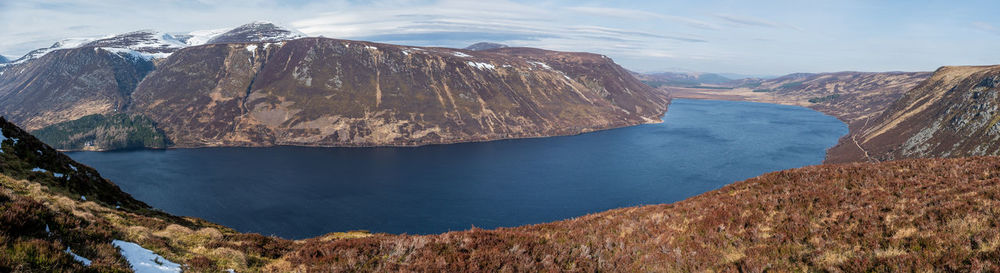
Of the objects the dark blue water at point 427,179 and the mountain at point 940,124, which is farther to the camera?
the mountain at point 940,124

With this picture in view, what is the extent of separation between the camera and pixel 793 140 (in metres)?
189

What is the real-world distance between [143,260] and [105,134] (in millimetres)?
236793

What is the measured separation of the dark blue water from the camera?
92000mm

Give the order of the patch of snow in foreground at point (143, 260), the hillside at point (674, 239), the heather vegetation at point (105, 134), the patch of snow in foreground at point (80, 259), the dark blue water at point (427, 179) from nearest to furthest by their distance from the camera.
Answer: the patch of snow in foreground at point (80, 259) < the hillside at point (674, 239) < the patch of snow in foreground at point (143, 260) < the dark blue water at point (427, 179) < the heather vegetation at point (105, 134)

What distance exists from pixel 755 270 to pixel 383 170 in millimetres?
133864

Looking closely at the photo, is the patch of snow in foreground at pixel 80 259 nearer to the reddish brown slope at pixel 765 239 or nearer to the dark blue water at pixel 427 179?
the reddish brown slope at pixel 765 239

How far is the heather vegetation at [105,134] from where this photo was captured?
17488 cm

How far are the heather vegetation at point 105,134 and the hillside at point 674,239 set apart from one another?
20568 centimetres

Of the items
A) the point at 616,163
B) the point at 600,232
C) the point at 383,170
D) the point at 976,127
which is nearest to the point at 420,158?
the point at 383,170

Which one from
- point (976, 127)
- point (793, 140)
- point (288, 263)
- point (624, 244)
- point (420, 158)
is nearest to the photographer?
point (288, 263)

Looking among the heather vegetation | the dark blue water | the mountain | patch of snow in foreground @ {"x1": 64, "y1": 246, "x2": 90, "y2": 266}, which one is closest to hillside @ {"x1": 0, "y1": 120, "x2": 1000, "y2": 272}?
patch of snow in foreground @ {"x1": 64, "y1": 246, "x2": 90, "y2": 266}

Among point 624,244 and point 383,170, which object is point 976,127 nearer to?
point 624,244

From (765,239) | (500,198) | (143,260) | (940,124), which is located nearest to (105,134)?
(500,198)

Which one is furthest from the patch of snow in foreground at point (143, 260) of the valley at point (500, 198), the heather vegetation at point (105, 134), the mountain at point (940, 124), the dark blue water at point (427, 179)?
the heather vegetation at point (105, 134)
